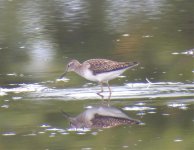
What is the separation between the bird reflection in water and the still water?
116 mm

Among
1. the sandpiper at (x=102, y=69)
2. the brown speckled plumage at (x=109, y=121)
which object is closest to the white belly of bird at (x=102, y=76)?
the sandpiper at (x=102, y=69)

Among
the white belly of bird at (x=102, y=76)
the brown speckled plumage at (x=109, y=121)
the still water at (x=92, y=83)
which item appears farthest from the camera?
the white belly of bird at (x=102, y=76)

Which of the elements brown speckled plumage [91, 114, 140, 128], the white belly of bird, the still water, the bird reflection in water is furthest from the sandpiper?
brown speckled plumage [91, 114, 140, 128]

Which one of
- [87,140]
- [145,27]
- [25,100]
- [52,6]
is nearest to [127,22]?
[145,27]

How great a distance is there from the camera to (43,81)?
39.3ft

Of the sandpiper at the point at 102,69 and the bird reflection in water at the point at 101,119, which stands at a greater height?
the sandpiper at the point at 102,69

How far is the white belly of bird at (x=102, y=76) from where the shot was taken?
1119 cm

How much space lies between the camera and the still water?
8.90m

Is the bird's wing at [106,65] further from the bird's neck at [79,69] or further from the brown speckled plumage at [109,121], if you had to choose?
the brown speckled plumage at [109,121]

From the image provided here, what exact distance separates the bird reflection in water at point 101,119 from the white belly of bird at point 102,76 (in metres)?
1.13

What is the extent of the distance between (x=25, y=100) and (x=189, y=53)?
13.5ft

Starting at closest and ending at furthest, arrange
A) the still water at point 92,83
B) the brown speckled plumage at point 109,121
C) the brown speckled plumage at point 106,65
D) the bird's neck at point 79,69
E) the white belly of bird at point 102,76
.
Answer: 1. the still water at point 92,83
2. the brown speckled plumage at point 109,121
3. the brown speckled plumage at point 106,65
4. the white belly of bird at point 102,76
5. the bird's neck at point 79,69

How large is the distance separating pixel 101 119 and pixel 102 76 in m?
1.76

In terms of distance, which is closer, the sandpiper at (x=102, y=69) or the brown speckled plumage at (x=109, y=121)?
the brown speckled plumage at (x=109, y=121)
